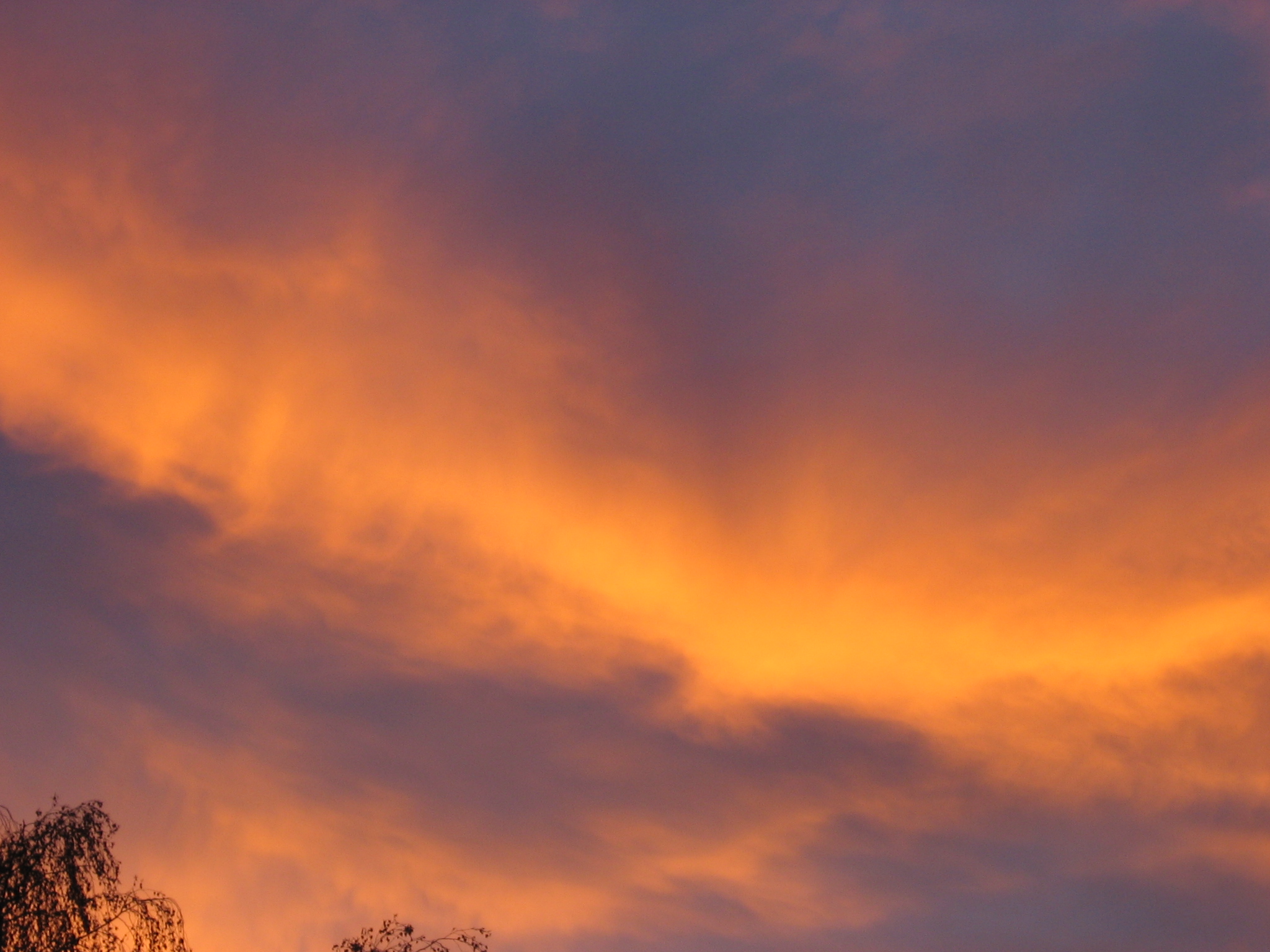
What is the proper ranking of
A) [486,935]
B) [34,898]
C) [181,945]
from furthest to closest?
1. [486,935]
2. [181,945]
3. [34,898]

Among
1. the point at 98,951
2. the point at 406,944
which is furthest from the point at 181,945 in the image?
the point at 406,944

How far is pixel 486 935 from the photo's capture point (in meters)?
38.4

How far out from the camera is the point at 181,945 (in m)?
32.2

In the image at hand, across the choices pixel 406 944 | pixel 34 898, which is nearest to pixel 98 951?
pixel 34 898

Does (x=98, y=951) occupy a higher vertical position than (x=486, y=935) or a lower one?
lower

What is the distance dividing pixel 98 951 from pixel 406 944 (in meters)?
9.97

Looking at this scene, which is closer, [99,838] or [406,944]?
[99,838]

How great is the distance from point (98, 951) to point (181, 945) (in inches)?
79.0

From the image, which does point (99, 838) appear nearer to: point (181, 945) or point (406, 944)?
point (181, 945)

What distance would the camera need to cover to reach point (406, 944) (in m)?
38.5

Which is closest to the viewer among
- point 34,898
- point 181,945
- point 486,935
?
point 34,898

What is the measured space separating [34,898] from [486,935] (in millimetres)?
13010

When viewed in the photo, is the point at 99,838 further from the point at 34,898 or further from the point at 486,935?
the point at 486,935

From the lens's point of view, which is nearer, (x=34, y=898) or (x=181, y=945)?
(x=34, y=898)
